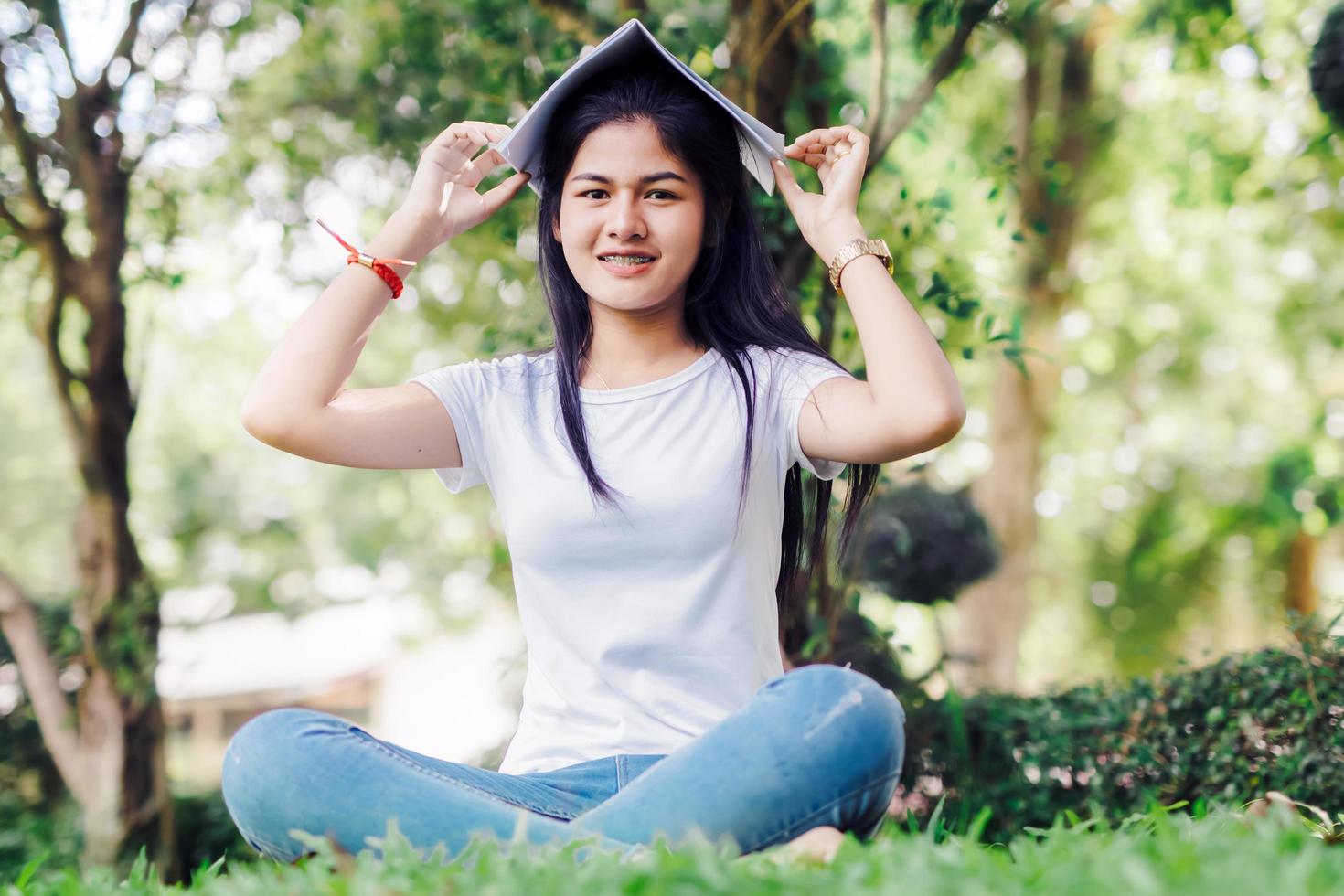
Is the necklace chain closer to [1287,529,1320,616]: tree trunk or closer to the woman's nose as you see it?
the woman's nose

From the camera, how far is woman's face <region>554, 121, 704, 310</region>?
2434 mm

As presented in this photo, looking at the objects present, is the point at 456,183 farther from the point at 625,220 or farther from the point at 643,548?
the point at 643,548

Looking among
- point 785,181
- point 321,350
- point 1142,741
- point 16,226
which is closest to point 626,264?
point 785,181

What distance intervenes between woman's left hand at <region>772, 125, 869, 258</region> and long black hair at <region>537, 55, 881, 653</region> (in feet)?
0.48

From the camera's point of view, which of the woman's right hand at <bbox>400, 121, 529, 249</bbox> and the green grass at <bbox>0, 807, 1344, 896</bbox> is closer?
the green grass at <bbox>0, 807, 1344, 896</bbox>

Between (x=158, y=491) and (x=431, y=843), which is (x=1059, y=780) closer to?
(x=431, y=843)

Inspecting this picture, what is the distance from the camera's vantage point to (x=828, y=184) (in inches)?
97.3

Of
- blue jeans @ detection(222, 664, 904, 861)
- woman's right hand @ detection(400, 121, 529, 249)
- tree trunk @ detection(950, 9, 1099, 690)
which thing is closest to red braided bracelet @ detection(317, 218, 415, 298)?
woman's right hand @ detection(400, 121, 529, 249)

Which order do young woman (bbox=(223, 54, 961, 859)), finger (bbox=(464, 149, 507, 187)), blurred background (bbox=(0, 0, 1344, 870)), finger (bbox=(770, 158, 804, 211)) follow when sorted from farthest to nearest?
blurred background (bbox=(0, 0, 1344, 870)) → finger (bbox=(464, 149, 507, 187)) → finger (bbox=(770, 158, 804, 211)) → young woman (bbox=(223, 54, 961, 859))

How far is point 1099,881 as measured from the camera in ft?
4.23

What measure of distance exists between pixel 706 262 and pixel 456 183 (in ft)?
1.89

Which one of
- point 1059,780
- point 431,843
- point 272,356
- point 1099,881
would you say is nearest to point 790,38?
point 272,356

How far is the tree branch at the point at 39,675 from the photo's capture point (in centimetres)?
445

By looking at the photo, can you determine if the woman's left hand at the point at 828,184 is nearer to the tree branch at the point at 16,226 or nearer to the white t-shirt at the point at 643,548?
the white t-shirt at the point at 643,548
